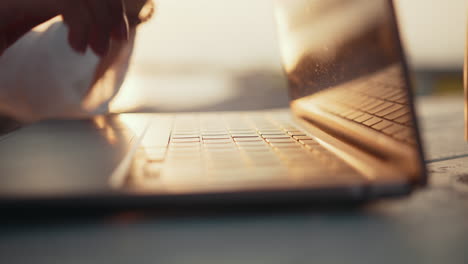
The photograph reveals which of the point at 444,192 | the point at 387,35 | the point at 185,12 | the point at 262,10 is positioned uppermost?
the point at 185,12

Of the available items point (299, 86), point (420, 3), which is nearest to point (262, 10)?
point (420, 3)

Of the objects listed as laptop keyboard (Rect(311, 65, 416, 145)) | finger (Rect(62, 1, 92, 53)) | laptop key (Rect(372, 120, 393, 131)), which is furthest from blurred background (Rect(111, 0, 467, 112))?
laptop key (Rect(372, 120, 393, 131))

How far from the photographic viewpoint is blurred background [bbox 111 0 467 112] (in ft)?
5.37

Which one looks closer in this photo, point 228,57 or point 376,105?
point 376,105

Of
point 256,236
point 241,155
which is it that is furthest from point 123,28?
point 256,236

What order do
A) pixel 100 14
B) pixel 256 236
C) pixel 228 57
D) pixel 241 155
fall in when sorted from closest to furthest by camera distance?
pixel 256 236 → pixel 241 155 → pixel 100 14 → pixel 228 57

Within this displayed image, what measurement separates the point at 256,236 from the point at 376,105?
0.25 metres

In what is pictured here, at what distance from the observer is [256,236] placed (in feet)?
0.68

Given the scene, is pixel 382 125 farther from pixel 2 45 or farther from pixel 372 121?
pixel 2 45

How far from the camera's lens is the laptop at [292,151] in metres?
0.21

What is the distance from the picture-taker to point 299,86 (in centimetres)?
65

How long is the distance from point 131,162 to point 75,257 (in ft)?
0.36

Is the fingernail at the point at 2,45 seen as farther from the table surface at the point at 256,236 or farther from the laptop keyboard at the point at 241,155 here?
the table surface at the point at 256,236

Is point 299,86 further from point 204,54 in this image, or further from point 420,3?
point 204,54
